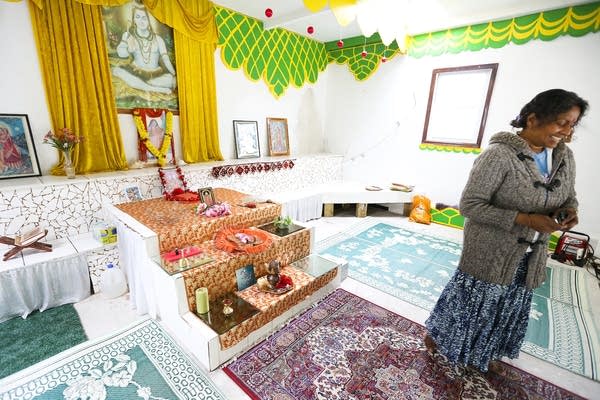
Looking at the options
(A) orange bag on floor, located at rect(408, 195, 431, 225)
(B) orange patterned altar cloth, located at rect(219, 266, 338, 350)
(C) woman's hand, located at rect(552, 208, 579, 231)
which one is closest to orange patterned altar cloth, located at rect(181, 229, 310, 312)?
(B) orange patterned altar cloth, located at rect(219, 266, 338, 350)

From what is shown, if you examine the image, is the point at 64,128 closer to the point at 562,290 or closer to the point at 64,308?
the point at 64,308

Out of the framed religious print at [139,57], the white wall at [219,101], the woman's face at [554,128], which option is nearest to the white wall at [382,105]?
the white wall at [219,101]

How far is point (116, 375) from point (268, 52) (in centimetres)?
433

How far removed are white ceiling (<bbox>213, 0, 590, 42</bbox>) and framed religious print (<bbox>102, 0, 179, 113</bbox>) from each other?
2.97 ft

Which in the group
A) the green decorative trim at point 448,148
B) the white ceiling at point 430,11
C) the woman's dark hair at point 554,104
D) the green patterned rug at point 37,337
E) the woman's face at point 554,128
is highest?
the white ceiling at point 430,11

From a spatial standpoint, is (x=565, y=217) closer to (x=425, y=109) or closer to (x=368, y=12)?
(x=368, y=12)

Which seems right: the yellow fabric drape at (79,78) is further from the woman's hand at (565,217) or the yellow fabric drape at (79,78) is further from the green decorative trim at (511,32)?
the green decorative trim at (511,32)

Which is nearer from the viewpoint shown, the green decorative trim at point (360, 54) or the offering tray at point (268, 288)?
the offering tray at point (268, 288)

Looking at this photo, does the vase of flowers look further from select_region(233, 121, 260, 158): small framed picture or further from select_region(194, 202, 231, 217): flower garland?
select_region(233, 121, 260, 158): small framed picture

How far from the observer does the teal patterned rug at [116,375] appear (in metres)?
1.57

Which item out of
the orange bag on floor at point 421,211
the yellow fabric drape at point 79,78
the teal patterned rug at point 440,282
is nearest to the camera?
the teal patterned rug at point 440,282

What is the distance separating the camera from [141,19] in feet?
10.00

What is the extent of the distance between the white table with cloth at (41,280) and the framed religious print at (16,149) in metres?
0.71

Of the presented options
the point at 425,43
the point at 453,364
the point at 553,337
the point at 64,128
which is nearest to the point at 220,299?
the point at 453,364
